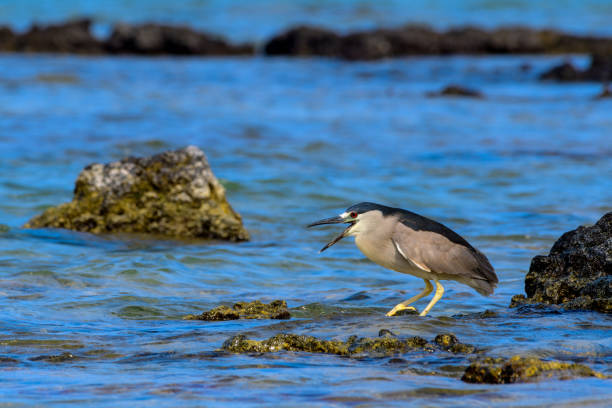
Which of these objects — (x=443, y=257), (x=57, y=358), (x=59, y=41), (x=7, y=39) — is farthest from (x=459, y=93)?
(x=7, y=39)

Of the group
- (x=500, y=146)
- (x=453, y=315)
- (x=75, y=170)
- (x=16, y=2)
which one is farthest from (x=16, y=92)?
(x=16, y=2)

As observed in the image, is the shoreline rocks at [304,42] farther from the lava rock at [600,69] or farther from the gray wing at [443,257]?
the gray wing at [443,257]

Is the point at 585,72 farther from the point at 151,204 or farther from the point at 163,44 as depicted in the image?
the point at 151,204

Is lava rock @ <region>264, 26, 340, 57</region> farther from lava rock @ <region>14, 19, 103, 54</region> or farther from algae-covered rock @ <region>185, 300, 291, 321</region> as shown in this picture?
algae-covered rock @ <region>185, 300, 291, 321</region>

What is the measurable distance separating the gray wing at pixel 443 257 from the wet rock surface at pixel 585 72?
20251mm

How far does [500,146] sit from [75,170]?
678cm

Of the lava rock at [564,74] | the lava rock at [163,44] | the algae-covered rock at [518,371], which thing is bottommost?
the algae-covered rock at [518,371]

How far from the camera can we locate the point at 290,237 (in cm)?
922

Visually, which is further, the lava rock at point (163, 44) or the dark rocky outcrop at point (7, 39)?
the lava rock at point (163, 44)

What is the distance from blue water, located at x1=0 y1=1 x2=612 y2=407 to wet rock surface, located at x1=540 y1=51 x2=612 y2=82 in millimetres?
981

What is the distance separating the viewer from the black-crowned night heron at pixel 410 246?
19.1 feet

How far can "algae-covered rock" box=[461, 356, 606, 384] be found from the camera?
4.30 m

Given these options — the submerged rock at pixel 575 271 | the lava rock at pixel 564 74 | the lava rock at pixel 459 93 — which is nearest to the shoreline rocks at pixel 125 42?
the lava rock at pixel 564 74

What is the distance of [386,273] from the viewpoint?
7898 millimetres
